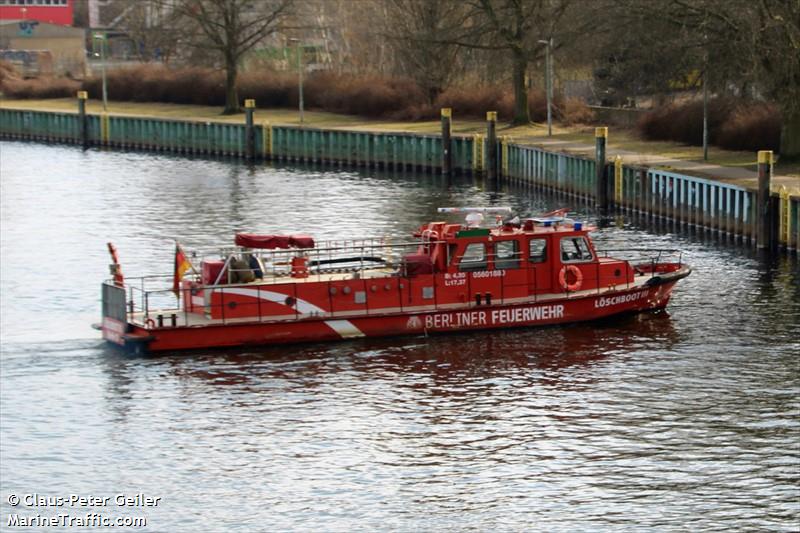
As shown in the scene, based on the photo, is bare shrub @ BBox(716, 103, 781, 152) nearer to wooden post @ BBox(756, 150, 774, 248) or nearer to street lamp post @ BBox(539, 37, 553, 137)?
street lamp post @ BBox(539, 37, 553, 137)

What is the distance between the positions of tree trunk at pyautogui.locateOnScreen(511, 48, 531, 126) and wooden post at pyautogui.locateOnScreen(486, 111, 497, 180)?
7144mm

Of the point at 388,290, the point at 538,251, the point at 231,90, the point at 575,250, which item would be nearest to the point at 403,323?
the point at 388,290

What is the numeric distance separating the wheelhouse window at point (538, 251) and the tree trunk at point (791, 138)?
98.9 ft

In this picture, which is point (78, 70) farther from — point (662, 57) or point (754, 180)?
point (754, 180)

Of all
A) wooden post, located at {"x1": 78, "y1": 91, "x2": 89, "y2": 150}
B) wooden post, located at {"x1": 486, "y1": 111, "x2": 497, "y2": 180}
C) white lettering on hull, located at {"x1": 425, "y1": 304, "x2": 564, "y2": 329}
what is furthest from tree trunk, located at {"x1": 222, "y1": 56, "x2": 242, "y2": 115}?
white lettering on hull, located at {"x1": 425, "y1": 304, "x2": 564, "y2": 329}

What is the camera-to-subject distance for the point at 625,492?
33406 millimetres

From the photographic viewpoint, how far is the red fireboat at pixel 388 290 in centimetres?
4431

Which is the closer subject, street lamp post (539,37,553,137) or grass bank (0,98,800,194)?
grass bank (0,98,800,194)

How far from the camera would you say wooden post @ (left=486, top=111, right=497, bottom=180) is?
88.9 meters

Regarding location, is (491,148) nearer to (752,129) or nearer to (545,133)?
(545,133)

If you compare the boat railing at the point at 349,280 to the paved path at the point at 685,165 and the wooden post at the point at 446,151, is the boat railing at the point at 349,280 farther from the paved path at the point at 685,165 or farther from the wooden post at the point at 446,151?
the wooden post at the point at 446,151

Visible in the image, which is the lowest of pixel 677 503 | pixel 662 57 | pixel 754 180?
pixel 677 503

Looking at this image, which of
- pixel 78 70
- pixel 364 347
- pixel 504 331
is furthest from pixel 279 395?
pixel 78 70

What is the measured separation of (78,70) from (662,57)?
3468 inches
